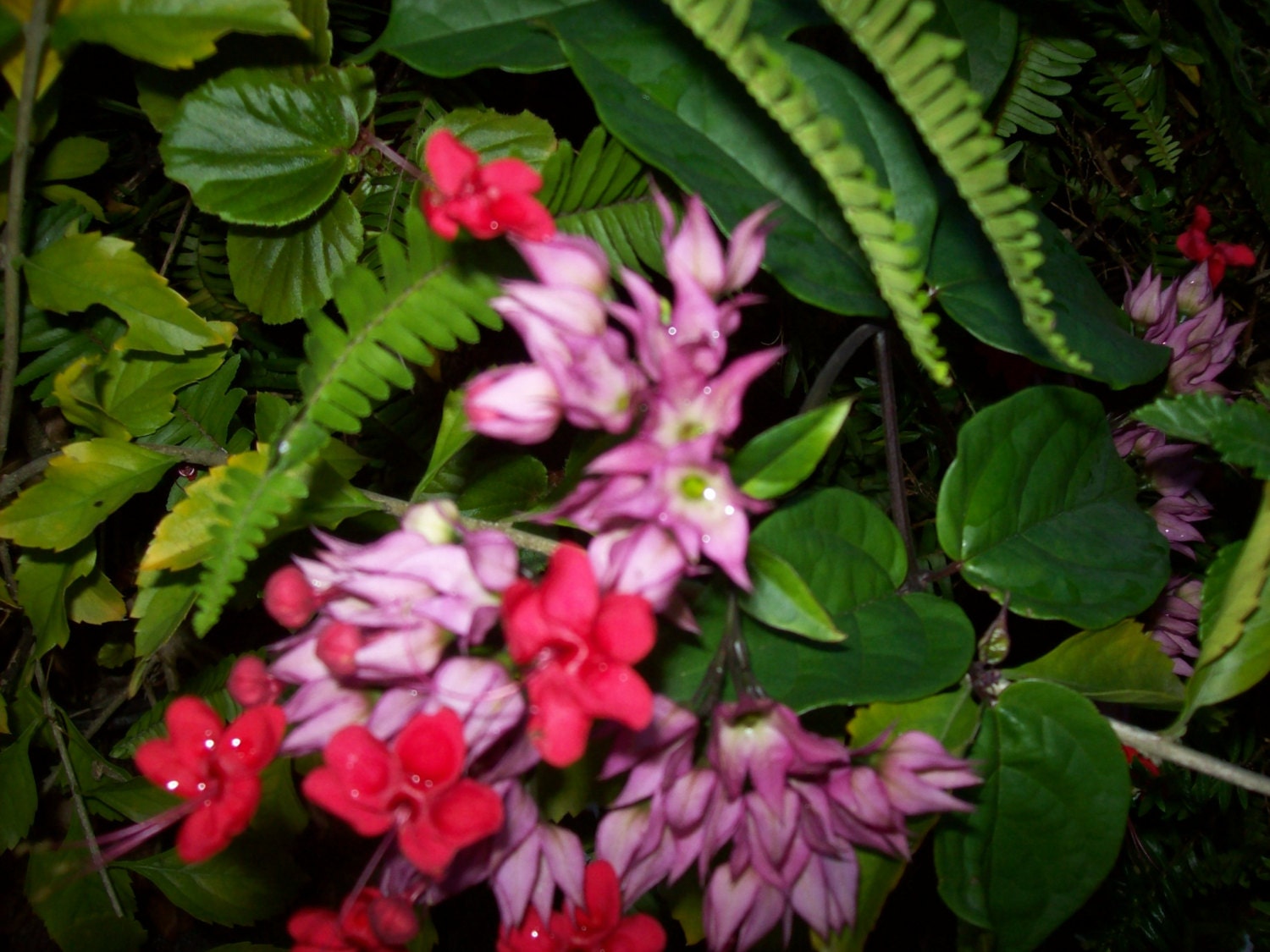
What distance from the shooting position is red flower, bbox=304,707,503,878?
619 mm

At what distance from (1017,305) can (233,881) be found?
52.1 inches

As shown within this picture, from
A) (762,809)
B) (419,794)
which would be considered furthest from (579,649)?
(762,809)

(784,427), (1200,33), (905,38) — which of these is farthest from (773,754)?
(1200,33)

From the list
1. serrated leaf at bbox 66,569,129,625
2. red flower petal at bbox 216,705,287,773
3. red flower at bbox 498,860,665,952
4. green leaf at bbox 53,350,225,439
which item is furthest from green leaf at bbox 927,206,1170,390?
serrated leaf at bbox 66,569,129,625

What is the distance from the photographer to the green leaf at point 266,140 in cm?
101

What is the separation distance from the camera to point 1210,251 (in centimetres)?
132

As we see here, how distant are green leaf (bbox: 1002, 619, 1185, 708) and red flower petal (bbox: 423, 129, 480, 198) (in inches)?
29.4

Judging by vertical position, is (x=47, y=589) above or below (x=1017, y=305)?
below

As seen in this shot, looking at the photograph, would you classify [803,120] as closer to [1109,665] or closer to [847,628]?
[847,628]

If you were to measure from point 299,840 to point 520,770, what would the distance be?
4.25ft

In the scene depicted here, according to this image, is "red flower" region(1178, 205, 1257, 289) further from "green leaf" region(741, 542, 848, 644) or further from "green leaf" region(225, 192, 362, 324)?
"green leaf" region(225, 192, 362, 324)

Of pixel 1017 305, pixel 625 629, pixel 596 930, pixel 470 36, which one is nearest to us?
pixel 625 629

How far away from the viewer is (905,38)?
2.00 ft

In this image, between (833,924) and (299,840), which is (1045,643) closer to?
(833,924)
